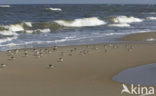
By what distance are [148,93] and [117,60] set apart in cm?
469

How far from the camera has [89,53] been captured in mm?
14898

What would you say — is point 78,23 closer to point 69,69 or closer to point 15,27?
point 15,27

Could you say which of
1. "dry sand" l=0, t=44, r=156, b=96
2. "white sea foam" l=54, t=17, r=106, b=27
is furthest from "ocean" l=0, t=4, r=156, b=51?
"dry sand" l=0, t=44, r=156, b=96

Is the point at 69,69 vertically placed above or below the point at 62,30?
above

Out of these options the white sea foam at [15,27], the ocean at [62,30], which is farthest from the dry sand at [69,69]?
the white sea foam at [15,27]

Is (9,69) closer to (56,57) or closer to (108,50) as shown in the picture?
(56,57)

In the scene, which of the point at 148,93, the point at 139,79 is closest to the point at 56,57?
the point at 139,79

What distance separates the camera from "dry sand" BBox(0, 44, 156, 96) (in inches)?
356

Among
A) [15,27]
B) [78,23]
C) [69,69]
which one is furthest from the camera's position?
[78,23]

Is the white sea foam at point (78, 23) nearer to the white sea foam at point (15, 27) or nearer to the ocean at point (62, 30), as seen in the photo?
the ocean at point (62, 30)

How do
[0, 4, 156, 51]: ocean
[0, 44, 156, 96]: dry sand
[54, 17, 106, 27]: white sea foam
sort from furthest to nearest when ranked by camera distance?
[54, 17, 106, 27]: white sea foam, [0, 4, 156, 51]: ocean, [0, 44, 156, 96]: dry sand

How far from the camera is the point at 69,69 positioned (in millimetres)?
11648

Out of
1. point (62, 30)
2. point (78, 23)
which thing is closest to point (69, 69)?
point (62, 30)

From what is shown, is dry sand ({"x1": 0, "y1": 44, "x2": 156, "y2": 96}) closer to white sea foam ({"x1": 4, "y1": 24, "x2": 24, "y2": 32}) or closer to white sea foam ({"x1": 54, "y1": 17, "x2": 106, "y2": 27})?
white sea foam ({"x1": 4, "y1": 24, "x2": 24, "y2": 32})
